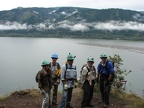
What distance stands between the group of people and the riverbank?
1.60ft

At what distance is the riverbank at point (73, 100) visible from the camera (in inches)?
332

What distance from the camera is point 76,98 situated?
9.39 meters

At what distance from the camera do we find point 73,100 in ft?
30.1

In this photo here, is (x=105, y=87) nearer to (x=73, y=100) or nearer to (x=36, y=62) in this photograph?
(x=73, y=100)

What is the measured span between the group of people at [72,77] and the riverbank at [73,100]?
488 mm

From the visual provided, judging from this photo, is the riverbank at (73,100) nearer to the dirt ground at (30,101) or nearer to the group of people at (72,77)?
the dirt ground at (30,101)

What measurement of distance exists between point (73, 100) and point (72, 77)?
5.97ft

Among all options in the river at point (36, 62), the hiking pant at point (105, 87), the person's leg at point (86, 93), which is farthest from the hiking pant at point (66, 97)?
the river at point (36, 62)

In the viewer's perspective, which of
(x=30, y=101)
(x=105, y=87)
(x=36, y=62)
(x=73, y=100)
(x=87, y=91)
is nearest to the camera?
(x=87, y=91)

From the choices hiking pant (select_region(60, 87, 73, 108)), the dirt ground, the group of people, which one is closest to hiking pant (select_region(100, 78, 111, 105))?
the group of people

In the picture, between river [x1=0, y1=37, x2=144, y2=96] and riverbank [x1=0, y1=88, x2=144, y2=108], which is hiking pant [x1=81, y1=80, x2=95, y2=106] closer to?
riverbank [x1=0, y1=88, x2=144, y2=108]

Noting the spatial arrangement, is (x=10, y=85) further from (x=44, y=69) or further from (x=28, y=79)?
(x=44, y=69)

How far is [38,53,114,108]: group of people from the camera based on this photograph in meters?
7.29

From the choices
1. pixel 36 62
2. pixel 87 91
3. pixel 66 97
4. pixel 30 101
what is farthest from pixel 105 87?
pixel 36 62
